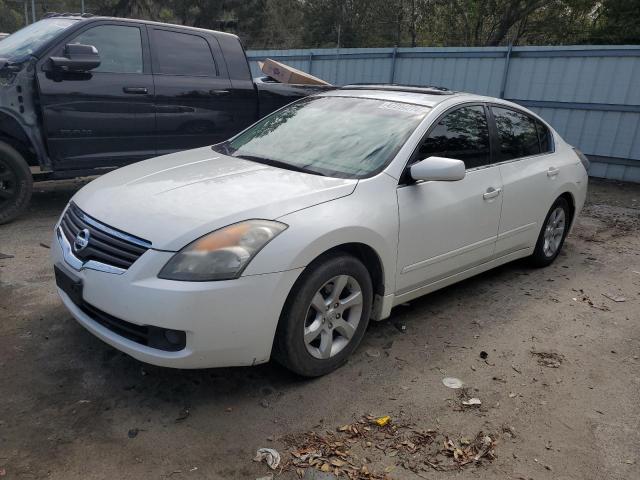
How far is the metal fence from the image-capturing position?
902 centimetres

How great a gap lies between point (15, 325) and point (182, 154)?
5.35 feet

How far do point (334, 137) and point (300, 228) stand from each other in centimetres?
115

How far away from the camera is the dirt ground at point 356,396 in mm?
2463

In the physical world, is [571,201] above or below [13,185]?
above

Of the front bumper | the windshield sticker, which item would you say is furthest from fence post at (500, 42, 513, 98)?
the front bumper

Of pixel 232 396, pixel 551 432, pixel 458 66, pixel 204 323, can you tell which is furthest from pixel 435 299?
pixel 458 66

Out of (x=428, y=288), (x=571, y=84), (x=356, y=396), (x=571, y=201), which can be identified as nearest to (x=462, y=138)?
(x=428, y=288)

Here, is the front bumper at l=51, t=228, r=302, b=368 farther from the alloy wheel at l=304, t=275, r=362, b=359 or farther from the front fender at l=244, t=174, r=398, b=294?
the alloy wheel at l=304, t=275, r=362, b=359

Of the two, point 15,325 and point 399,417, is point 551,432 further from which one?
point 15,325

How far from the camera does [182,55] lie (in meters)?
6.16

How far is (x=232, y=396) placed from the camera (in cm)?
291

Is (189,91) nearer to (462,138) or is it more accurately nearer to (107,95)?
(107,95)

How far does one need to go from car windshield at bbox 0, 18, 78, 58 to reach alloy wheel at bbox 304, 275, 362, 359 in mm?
4165

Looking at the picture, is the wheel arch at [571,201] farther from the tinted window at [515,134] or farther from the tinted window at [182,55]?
the tinted window at [182,55]
